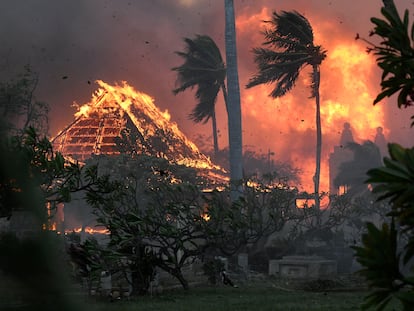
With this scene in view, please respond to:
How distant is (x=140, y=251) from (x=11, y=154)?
53.7 feet

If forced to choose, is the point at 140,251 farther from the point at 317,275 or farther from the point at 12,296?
the point at 12,296

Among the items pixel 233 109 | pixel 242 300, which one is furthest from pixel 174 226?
pixel 233 109

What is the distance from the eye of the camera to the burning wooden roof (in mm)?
59656

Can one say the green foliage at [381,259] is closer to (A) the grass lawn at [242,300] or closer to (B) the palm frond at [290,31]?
(A) the grass lawn at [242,300]

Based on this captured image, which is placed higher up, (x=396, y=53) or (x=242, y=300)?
(x=396, y=53)

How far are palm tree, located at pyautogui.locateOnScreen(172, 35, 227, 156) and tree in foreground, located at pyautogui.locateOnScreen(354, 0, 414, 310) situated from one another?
155 ft

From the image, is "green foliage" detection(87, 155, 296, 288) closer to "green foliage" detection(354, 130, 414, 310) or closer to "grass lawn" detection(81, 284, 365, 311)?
"grass lawn" detection(81, 284, 365, 311)

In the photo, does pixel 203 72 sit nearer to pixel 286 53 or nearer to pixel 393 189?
pixel 286 53

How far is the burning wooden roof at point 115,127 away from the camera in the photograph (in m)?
59.7

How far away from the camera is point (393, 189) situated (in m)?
2.59

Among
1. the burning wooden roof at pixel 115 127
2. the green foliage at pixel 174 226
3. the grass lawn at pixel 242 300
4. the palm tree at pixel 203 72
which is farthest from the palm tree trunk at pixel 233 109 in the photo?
the burning wooden roof at pixel 115 127

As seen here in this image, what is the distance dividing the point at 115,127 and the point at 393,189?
65.9m

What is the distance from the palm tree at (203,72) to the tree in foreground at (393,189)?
4739 cm

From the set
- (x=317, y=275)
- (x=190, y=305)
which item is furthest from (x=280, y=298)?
(x=317, y=275)
